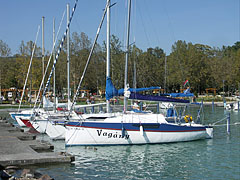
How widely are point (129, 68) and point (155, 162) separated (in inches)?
1853

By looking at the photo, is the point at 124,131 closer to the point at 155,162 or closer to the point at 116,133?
the point at 116,133

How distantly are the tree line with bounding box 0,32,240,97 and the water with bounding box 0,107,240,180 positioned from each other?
125 ft

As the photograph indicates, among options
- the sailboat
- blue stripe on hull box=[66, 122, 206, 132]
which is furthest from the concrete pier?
blue stripe on hull box=[66, 122, 206, 132]

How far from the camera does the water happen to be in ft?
52.3

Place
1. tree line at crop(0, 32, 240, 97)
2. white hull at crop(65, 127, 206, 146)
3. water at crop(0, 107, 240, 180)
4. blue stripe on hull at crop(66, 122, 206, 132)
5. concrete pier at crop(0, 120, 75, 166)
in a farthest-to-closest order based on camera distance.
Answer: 1. tree line at crop(0, 32, 240, 97)
2. white hull at crop(65, 127, 206, 146)
3. blue stripe on hull at crop(66, 122, 206, 132)
4. water at crop(0, 107, 240, 180)
5. concrete pier at crop(0, 120, 75, 166)

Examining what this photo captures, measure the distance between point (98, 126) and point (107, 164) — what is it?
4256 mm

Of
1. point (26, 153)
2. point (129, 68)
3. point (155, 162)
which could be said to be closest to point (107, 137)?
point (155, 162)

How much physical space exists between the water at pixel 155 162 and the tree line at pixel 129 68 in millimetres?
37966

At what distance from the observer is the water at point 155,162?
52.3 ft

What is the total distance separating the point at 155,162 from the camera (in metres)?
18.9

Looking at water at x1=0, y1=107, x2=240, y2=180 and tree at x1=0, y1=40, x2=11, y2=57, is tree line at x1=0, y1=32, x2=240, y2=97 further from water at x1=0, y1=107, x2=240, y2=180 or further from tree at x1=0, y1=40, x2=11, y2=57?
water at x1=0, y1=107, x2=240, y2=180

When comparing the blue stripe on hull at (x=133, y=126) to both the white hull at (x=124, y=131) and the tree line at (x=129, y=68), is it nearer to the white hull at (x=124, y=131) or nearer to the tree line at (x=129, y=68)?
the white hull at (x=124, y=131)

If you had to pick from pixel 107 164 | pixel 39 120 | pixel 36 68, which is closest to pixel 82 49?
pixel 36 68

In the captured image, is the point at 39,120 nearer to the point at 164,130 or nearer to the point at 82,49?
the point at 164,130
